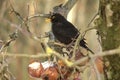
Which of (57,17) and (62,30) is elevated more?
(57,17)

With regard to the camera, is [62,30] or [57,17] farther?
[62,30]

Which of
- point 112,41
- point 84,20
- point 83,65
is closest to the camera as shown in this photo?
point 83,65

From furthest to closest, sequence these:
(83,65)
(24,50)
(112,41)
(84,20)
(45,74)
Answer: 1. (84,20)
2. (24,50)
3. (45,74)
4. (112,41)
5. (83,65)

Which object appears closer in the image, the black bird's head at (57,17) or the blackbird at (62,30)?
the black bird's head at (57,17)

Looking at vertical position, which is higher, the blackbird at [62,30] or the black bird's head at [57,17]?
the black bird's head at [57,17]

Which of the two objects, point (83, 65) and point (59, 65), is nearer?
point (83, 65)

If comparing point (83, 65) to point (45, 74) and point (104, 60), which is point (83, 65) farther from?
point (45, 74)

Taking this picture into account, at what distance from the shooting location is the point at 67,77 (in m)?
2.15

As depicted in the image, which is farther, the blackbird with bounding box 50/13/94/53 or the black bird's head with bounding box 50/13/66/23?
the blackbird with bounding box 50/13/94/53

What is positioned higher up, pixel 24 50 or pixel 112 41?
pixel 112 41

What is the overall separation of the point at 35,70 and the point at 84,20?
28.8ft

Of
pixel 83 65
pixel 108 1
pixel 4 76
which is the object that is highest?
pixel 108 1

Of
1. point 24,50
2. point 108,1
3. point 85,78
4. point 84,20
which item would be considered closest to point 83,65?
point 108,1

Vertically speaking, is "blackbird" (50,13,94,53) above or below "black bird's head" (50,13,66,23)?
below
